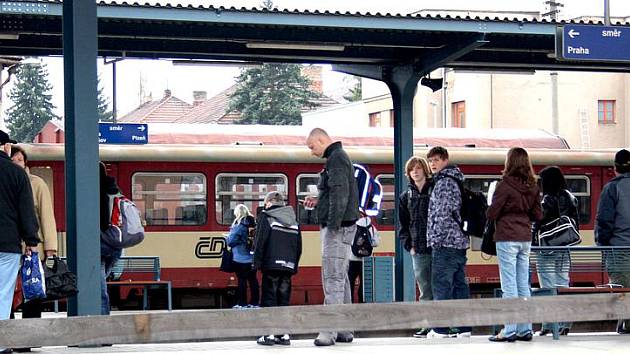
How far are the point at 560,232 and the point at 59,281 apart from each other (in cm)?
542

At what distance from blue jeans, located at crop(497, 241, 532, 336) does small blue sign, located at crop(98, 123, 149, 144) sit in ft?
39.0

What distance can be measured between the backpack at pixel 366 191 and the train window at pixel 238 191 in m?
7.46

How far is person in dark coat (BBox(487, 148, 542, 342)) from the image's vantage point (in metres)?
11.8

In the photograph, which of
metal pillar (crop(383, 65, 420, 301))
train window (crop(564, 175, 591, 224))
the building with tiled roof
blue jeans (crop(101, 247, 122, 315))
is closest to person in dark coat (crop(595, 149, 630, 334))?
metal pillar (crop(383, 65, 420, 301))

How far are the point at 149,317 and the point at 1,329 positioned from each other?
109 cm

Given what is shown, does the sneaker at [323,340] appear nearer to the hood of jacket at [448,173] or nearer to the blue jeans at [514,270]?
the blue jeans at [514,270]

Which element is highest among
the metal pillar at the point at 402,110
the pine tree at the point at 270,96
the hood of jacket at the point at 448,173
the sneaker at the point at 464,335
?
the pine tree at the point at 270,96

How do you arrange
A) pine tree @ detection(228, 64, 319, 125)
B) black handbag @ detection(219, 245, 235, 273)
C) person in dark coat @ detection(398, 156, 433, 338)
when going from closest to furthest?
1. person in dark coat @ detection(398, 156, 433, 338)
2. black handbag @ detection(219, 245, 235, 273)
3. pine tree @ detection(228, 64, 319, 125)

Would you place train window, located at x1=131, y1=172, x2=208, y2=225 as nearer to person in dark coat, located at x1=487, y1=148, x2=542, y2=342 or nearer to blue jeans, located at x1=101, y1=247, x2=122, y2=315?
blue jeans, located at x1=101, y1=247, x2=122, y2=315

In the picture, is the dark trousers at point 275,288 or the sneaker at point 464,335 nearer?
the dark trousers at point 275,288

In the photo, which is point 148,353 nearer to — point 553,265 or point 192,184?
point 553,265

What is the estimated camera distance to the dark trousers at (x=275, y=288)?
1232 cm

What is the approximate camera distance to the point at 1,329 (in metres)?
9.19

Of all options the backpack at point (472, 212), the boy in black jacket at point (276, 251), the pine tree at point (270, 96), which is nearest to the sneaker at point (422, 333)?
the backpack at point (472, 212)
